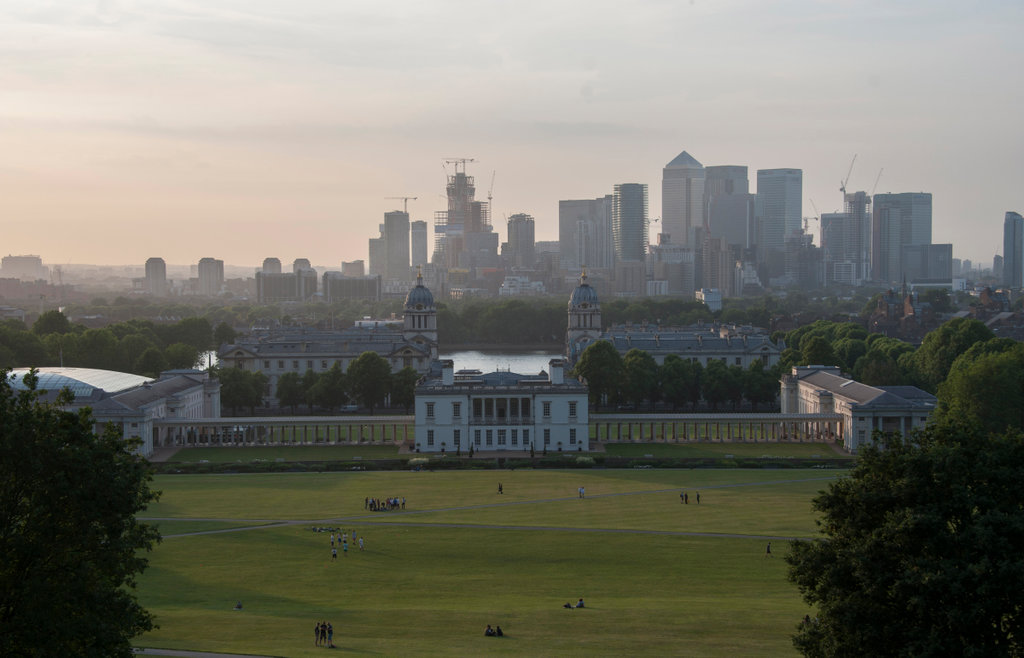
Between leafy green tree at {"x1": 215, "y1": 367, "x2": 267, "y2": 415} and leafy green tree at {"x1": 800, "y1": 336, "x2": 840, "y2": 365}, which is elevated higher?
leafy green tree at {"x1": 800, "y1": 336, "x2": 840, "y2": 365}

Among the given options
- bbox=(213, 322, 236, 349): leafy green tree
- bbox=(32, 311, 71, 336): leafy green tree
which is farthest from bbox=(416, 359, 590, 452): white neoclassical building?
bbox=(213, 322, 236, 349): leafy green tree

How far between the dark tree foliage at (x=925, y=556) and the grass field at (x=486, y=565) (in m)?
6.51

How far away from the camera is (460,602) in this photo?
138 ft

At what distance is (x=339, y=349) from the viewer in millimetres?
133375

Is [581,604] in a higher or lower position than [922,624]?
lower

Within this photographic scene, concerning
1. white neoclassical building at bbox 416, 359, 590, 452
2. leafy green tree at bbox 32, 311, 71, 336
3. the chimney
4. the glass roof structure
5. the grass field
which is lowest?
the grass field

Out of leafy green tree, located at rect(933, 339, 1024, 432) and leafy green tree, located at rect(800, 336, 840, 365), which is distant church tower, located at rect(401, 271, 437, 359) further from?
leafy green tree, located at rect(933, 339, 1024, 432)

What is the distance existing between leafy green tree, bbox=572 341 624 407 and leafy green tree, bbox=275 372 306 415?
84.1 feet

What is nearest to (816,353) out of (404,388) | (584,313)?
(584,313)

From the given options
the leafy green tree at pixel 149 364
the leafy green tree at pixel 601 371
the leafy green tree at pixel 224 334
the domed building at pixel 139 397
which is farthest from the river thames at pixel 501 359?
the domed building at pixel 139 397

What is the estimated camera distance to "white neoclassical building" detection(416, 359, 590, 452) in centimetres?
8612

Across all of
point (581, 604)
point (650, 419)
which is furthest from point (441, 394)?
point (581, 604)

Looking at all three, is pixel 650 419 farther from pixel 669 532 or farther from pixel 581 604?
pixel 581 604

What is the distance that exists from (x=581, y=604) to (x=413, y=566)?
32.3 feet
